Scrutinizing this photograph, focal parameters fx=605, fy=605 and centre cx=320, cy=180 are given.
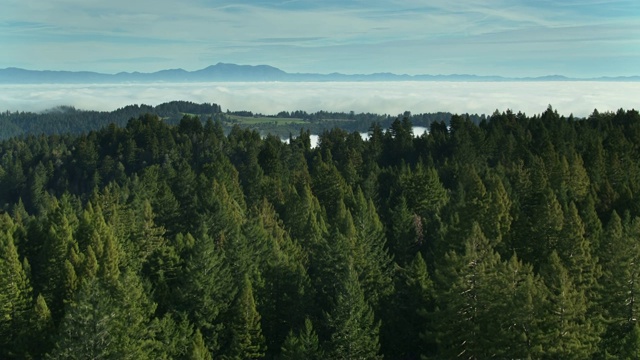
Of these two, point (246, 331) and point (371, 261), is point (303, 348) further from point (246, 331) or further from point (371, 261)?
point (371, 261)

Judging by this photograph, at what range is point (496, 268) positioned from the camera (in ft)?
111

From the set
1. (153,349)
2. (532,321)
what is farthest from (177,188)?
(532,321)

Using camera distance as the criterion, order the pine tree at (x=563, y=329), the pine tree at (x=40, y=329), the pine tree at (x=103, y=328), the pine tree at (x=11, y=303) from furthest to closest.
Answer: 1. the pine tree at (x=11, y=303)
2. the pine tree at (x=40, y=329)
3. the pine tree at (x=103, y=328)
4. the pine tree at (x=563, y=329)

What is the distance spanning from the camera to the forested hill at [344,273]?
33812mm

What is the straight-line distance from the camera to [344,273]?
43.6 metres

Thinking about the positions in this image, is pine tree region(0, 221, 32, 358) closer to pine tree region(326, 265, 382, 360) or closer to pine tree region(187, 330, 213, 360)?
pine tree region(187, 330, 213, 360)

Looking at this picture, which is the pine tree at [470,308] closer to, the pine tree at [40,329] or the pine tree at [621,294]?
the pine tree at [621,294]

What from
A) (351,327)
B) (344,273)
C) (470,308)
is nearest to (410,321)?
(344,273)

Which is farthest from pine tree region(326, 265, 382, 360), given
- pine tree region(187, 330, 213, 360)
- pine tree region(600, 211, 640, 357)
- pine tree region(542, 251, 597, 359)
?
pine tree region(600, 211, 640, 357)

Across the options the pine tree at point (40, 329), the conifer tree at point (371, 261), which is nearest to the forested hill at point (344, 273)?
the pine tree at point (40, 329)

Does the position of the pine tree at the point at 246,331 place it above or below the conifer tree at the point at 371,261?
below

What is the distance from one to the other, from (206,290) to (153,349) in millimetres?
6622

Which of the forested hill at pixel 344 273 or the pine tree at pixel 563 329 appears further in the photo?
the forested hill at pixel 344 273

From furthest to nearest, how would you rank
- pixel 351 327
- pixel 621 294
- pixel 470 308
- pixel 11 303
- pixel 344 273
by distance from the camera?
pixel 344 273, pixel 11 303, pixel 351 327, pixel 621 294, pixel 470 308
